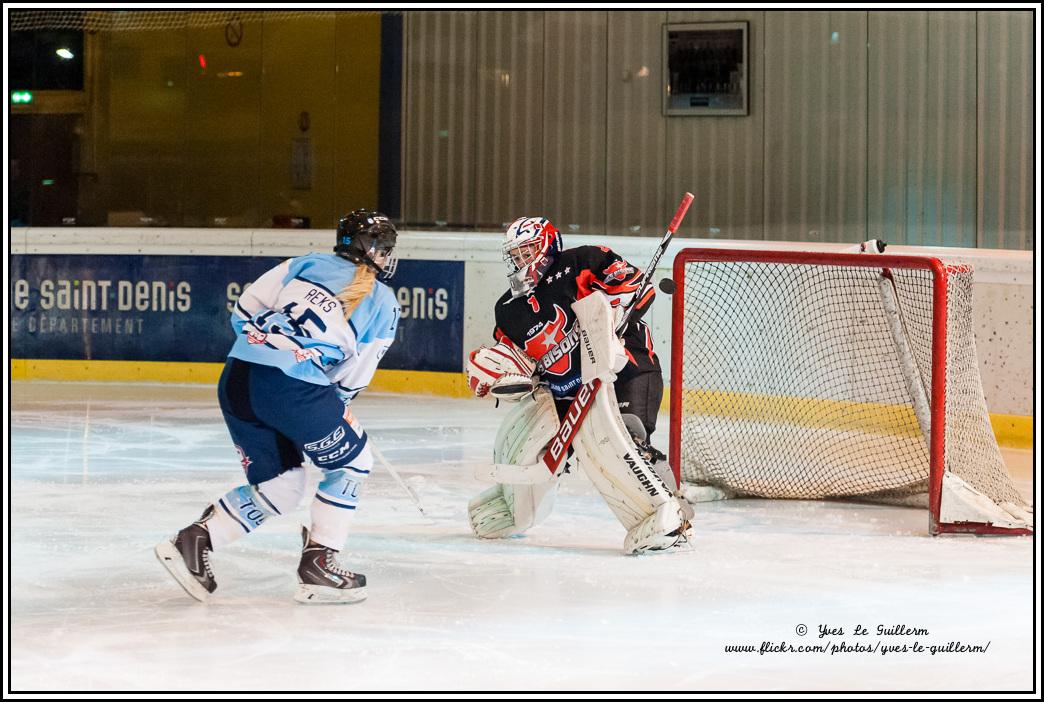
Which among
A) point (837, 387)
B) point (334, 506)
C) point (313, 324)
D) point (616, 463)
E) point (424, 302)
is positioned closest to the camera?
point (313, 324)

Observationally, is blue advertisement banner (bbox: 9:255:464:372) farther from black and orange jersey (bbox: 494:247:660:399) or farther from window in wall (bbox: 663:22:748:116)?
black and orange jersey (bbox: 494:247:660:399)

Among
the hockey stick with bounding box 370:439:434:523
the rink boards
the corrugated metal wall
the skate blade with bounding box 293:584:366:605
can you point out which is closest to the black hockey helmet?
the hockey stick with bounding box 370:439:434:523

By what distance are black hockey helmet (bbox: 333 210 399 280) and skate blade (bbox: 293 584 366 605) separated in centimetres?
78

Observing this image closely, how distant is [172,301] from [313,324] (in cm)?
526

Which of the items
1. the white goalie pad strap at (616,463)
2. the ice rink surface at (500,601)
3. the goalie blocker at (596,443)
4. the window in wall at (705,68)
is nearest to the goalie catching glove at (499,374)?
the goalie blocker at (596,443)

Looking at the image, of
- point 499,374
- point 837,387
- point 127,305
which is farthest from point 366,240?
point 127,305

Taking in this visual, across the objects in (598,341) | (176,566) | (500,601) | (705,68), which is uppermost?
(705,68)

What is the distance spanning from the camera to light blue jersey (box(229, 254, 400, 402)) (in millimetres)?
3412

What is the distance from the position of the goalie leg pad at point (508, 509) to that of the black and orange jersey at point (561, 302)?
34 centimetres

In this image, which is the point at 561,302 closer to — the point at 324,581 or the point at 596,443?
the point at 596,443

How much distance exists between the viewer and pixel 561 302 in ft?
14.3

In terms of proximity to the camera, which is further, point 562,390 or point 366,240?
point 562,390

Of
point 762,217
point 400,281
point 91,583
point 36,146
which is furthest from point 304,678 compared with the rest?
point 36,146

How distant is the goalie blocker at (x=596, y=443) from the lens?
13.7 feet
